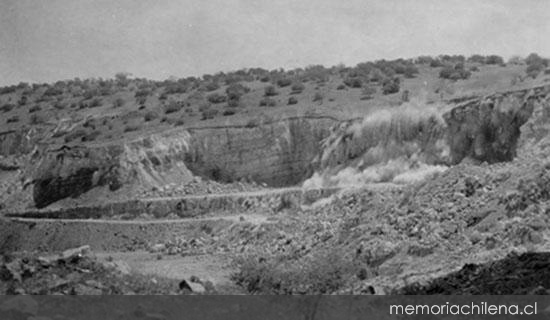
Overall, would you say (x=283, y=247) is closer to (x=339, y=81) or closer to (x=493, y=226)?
(x=493, y=226)

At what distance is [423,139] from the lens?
32062 mm

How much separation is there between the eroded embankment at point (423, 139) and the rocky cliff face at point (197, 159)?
2.86m

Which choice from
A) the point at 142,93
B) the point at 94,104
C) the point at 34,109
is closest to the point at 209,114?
the point at 142,93

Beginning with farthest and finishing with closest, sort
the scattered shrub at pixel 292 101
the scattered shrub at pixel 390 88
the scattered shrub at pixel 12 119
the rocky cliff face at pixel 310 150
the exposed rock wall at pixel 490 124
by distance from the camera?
the scattered shrub at pixel 12 119
the scattered shrub at pixel 292 101
the scattered shrub at pixel 390 88
the rocky cliff face at pixel 310 150
the exposed rock wall at pixel 490 124

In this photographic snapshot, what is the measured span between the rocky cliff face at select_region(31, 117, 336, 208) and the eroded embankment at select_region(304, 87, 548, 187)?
9.39ft

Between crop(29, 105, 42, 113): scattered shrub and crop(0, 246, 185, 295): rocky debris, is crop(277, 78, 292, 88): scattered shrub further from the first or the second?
crop(0, 246, 185, 295): rocky debris

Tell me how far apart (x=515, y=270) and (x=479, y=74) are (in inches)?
1476

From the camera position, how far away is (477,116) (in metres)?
30.5

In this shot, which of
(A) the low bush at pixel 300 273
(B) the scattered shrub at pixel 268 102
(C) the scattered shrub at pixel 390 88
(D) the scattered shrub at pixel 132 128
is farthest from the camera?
(D) the scattered shrub at pixel 132 128

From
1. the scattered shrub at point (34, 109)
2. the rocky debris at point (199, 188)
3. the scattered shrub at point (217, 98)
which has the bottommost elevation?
the rocky debris at point (199, 188)

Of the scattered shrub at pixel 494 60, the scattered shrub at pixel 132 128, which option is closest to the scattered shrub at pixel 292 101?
the scattered shrub at pixel 132 128

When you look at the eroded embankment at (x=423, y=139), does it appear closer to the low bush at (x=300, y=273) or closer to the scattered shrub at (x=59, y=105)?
the low bush at (x=300, y=273)

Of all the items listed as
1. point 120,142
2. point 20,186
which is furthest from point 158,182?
point 20,186

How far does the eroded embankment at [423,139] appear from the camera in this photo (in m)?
28.7
